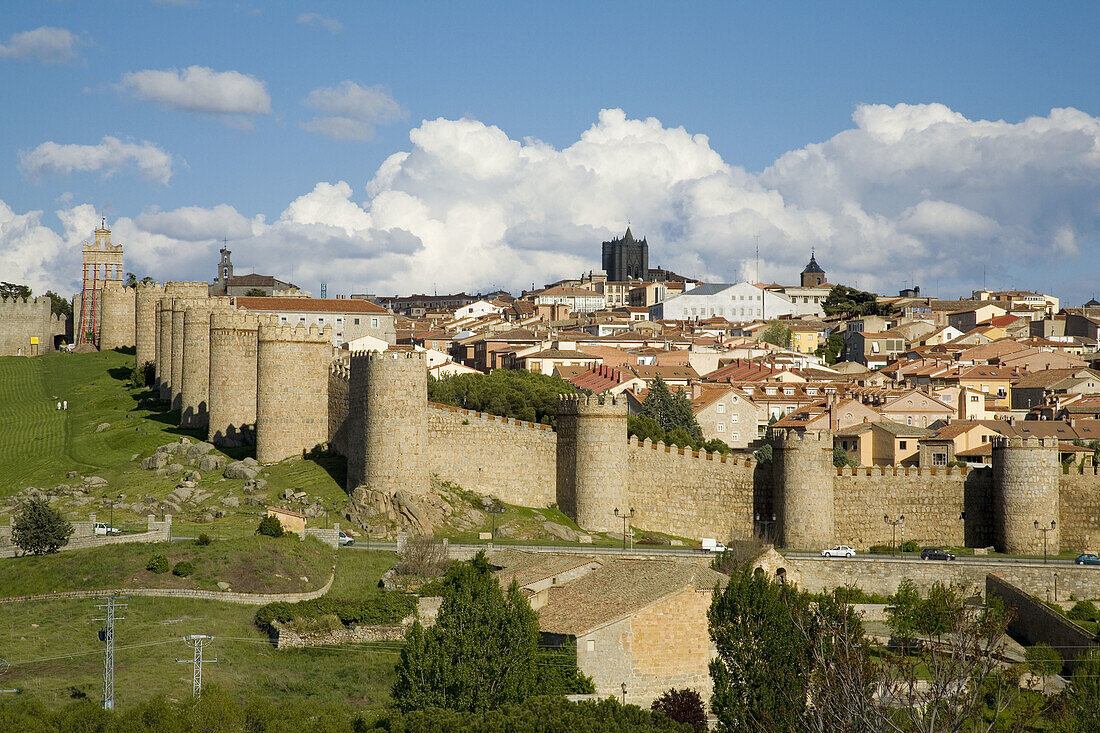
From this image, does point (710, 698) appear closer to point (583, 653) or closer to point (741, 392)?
point (583, 653)

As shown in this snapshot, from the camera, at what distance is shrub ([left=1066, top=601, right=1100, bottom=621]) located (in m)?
49.5

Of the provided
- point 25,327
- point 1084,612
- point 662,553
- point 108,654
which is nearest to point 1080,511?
point 1084,612

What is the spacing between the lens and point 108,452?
2494 inches

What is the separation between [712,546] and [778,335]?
8189 centimetres

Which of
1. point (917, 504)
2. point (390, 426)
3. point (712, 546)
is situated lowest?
point (712, 546)

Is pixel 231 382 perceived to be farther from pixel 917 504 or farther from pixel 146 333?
pixel 917 504

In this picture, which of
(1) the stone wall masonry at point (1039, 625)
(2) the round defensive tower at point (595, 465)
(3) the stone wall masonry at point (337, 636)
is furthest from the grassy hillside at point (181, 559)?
(1) the stone wall masonry at point (1039, 625)

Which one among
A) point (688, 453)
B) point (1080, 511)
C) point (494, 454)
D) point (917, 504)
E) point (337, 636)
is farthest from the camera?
point (917, 504)

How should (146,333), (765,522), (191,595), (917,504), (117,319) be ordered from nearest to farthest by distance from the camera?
(191,595) → (765,522) → (917,504) → (146,333) → (117,319)

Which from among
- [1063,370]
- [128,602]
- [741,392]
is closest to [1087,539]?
[128,602]

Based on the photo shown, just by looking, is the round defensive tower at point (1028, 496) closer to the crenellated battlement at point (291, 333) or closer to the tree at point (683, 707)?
the tree at point (683, 707)

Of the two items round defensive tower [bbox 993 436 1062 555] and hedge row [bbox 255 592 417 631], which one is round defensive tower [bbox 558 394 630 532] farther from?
round defensive tower [bbox 993 436 1062 555]

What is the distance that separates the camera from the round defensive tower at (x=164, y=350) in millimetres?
73062

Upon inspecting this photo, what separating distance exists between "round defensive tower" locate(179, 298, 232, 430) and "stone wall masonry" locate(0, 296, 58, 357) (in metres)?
40.2
